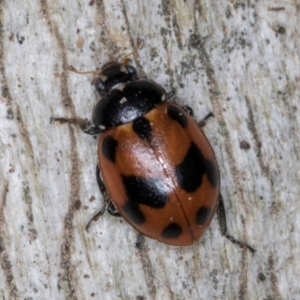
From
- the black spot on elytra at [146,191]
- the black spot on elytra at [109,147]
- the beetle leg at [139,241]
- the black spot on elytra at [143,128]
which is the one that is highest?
the black spot on elytra at [143,128]

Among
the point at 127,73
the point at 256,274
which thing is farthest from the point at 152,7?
the point at 256,274

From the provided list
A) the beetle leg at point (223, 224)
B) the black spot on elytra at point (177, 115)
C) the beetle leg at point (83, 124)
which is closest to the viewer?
the black spot on elytra at point (177, 115)

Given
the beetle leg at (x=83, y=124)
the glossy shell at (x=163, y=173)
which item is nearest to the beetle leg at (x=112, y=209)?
the glossy shell at (x=163, y=173)

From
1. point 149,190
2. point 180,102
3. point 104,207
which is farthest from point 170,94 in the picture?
point 104,207

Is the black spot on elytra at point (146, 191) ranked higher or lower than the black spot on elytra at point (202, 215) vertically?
higher

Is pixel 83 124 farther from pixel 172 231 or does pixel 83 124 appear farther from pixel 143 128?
pixel 172 231

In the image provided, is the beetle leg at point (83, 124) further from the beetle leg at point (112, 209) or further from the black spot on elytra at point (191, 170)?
the black spot on elytra at point (191, 170)

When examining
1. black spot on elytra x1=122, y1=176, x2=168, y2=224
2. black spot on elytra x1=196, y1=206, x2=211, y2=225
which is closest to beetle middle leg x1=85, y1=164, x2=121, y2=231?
black spot on elytra x1=122, y1=176, x2=168, y2=224

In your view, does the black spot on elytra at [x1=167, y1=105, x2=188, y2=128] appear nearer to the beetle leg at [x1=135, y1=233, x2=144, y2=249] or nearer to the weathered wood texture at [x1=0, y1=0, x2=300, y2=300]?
the weathered wood texture at [x1=0, y1=0, x2=300, y2=300]
